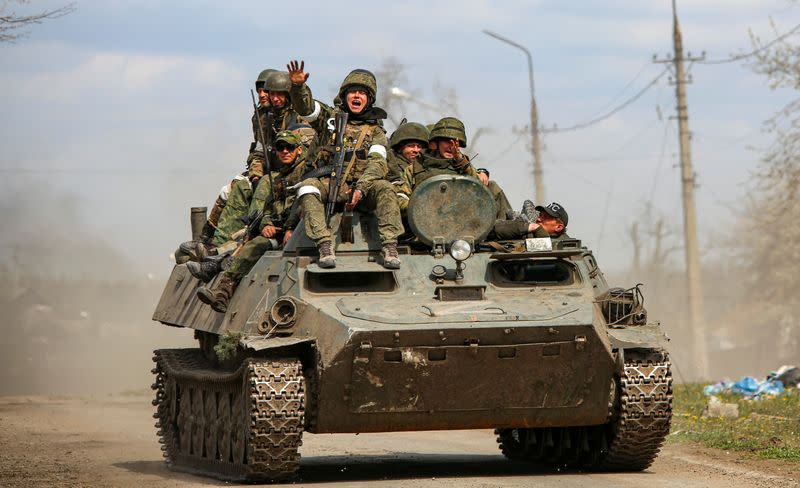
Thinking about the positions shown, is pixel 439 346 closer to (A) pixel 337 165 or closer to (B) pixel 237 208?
(A) pixel 337 165

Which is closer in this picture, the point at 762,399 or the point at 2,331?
the point at 762,399

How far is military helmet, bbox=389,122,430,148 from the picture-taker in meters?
16.4

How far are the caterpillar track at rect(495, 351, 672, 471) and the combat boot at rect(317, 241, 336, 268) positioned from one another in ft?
8.73

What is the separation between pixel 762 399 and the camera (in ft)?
74.6

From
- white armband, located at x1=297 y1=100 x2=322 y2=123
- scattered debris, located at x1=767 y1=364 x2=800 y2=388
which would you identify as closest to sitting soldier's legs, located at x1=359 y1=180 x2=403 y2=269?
white armband, located at x1=297 y1=100 x2=322 y2=123

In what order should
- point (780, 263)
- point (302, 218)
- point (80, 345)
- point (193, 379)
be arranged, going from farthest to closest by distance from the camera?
1. point (780, 263)
2. point (80, 345)
3. point (193, 379)
4. point (302, 218)

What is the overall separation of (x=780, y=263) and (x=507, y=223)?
47032 millimetres

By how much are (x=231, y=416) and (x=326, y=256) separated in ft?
6.06

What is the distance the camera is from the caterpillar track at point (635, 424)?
46.5 ft

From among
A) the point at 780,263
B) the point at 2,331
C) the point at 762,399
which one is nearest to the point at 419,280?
the point at 762,399

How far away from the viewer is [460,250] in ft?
47.5

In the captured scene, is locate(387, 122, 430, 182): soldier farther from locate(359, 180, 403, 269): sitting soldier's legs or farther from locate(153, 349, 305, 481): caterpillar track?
locate(153, 349, 305, 481): caterpillar track

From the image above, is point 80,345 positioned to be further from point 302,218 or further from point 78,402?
point 302,218

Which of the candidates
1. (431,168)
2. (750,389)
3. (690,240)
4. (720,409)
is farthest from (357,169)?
(690,240)
